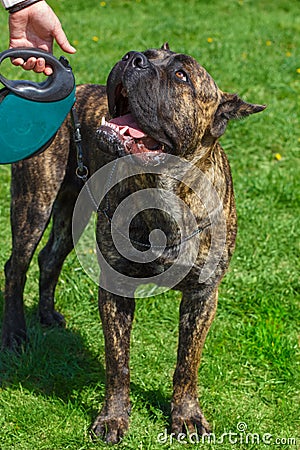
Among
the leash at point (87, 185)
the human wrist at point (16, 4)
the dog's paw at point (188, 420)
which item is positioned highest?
the human wrist at point (16, 4)

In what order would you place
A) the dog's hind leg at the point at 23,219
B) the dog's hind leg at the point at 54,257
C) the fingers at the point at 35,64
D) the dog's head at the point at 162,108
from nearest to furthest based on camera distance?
the dog's head at the point at 162,108, the fingers at the point at 35,64, the dog's hind leg at the point at 23,219, the dog's hind leg at the point at 54,257

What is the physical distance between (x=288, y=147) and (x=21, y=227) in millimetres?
3198

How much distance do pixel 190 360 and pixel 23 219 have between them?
1178 mm

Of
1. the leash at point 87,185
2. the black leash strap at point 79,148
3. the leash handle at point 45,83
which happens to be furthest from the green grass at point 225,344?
the leash handle at point 45,83

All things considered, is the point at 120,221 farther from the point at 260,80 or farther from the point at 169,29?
the point at 169,29

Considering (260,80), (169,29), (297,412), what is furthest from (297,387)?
(169,29)

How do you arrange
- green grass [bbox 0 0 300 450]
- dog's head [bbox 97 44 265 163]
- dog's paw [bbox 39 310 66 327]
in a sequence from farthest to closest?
dog's paw [bbox 39 310 66 327]
green grass [bbox 0 0 300 450]
dog's head [bbox 97 44 265 163]

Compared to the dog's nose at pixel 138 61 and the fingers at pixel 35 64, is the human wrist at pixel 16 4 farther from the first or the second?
the dog's nose at pixel 138 61

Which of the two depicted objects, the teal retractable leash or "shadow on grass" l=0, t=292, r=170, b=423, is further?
"shadow on grass" l=0, t=292, r=170, b=423

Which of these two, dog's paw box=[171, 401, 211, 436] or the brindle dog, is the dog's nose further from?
dog's paw box=[171, 401, 211, 436]

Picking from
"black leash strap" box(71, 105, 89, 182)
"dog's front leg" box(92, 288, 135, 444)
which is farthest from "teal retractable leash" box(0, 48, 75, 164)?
"dog's front leg" box(92, 288, 135, 444)

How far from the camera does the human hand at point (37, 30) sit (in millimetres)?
3301

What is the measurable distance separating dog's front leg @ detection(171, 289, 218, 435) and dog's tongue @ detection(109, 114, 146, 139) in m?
0.85

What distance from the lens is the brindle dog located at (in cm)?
304
